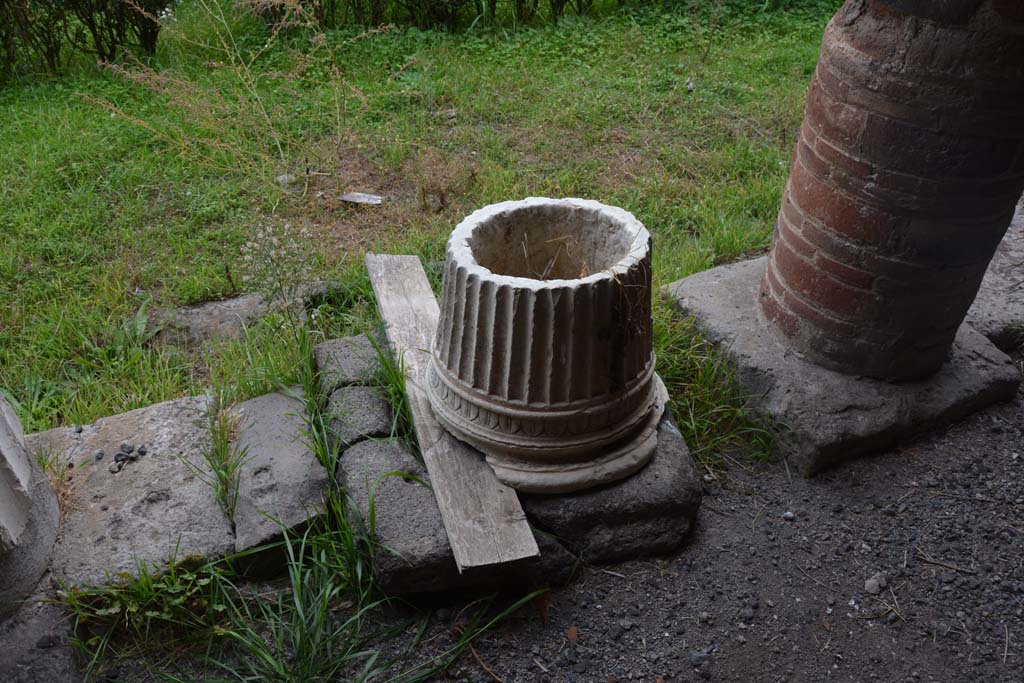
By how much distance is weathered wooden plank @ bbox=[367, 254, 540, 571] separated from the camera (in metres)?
2.34

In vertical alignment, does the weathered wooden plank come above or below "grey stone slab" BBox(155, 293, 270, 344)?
above

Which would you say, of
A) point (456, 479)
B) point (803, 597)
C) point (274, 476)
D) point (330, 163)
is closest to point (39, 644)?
point (274, 476)

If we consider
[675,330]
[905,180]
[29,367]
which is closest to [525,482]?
[675,330]

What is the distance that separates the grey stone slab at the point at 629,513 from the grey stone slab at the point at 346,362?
0.81m

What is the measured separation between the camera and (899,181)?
2604mm

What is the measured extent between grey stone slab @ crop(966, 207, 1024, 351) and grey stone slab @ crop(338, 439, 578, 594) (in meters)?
2.13

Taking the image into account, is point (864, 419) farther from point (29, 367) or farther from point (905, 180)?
point (29, 367)

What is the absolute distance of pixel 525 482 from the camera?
8.24 feet

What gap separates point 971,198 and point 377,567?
82.7 inches

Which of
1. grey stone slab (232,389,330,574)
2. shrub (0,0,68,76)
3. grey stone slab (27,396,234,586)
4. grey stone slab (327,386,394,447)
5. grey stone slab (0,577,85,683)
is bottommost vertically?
grey stone slab (0,577,85,683)

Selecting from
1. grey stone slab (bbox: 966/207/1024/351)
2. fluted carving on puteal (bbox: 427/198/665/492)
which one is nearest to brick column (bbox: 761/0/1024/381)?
grey stone slab (bbox: 966/207/1024/351)

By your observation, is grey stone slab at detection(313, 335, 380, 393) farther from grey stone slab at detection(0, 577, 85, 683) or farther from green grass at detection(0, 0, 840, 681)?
grey stone slab at detection(0, 577, 85, 683)

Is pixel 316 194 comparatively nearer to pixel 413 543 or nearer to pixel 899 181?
pixel 413 543

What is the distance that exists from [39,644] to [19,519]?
1.12ft
